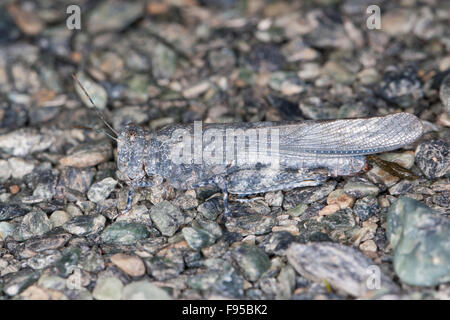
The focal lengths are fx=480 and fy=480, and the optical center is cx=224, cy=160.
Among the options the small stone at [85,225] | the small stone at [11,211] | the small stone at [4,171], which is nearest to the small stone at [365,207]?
the small stone at [85,225]

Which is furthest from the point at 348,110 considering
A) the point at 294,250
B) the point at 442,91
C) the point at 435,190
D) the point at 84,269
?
the point at 84,269

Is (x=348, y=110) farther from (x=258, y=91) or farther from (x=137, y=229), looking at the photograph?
(x=137, y=229)

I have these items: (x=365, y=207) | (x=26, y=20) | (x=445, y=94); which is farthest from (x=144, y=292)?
(x=26, y=20)

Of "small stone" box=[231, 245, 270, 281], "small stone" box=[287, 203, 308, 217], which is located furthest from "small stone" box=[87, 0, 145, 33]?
"small stone" box=[231, 245, 270, 281]

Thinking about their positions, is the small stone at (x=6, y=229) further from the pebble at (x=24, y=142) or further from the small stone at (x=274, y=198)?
the small stone at (x=274, y=198)

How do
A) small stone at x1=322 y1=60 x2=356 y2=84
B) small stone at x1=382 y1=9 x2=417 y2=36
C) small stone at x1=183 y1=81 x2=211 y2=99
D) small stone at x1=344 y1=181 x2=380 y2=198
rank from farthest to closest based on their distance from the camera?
small stone at x1=382 y1=9 x2=417 y2=36, small stone at x1=183 y1=81 x2=211 y2=99, small stone at x1=322 y1=60 x2=356 y2=84, small stone at x1=344 y1=181 x2=380 y2=198

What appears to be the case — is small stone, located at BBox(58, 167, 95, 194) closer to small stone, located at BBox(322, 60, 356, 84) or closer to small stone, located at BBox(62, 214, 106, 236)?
small stone, located at BBox(62, 214, 106, 236)
